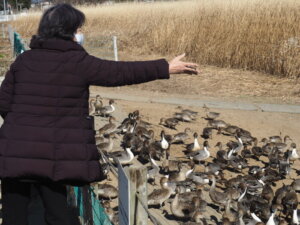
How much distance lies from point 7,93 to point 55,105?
0.44 meters

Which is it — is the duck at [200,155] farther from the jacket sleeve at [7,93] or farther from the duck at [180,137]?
the jacket sleeve at [7,93]

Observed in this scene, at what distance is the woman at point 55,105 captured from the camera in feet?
12.2

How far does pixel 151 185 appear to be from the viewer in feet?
31.3

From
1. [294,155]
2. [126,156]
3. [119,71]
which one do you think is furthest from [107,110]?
[119,71]

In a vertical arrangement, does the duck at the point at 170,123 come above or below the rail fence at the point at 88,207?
below

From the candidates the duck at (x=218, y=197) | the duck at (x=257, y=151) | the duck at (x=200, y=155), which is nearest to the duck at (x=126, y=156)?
the duck at (x=200, y=155)

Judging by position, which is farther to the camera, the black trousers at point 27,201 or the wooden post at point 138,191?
the black trousers at point 27,201

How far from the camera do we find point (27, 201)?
411cm

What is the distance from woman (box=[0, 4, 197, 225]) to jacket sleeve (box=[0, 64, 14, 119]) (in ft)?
0.04

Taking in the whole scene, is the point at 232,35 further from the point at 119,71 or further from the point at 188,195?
the point at 119,71

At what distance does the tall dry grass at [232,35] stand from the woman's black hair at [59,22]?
1442 cm

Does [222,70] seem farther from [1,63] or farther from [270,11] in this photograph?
[1,63]

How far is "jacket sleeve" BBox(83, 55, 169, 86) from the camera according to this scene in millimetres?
3791

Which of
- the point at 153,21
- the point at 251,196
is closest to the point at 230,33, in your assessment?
the point at 153,21
